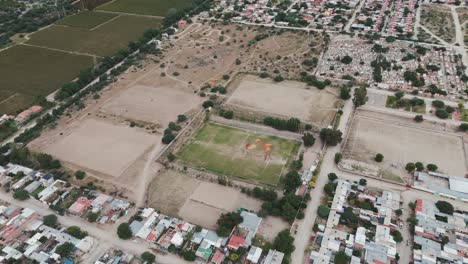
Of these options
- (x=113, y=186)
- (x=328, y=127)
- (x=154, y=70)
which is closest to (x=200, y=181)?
(x=113, y=186)

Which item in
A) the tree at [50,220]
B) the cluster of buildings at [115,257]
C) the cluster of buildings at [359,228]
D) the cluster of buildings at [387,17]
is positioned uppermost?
the tree at [50,220]

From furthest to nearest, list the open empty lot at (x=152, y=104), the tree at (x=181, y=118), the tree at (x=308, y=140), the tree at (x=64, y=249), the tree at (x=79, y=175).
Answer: the open empty lot at (x=152, y=104), the tree at (x=181, y=118), the tree at (x=308, y=140), the tree at (x=79, y=175), the tree at (x=64, y=249)

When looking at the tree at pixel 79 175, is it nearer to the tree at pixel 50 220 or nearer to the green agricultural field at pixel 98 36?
the tree at pixel 50 220

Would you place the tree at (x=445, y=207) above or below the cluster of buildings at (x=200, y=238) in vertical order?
below

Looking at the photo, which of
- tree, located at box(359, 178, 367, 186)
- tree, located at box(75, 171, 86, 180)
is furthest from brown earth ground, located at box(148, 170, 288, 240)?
tree, located at box(359, 178, 367, 186)

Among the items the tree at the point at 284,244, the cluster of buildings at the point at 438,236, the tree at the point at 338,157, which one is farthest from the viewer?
the tree at the point at 338,157

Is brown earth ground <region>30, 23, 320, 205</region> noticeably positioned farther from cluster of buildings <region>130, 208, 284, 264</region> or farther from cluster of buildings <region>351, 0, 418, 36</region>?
cluster of buildings <region>351, 0, 418, 36</region>

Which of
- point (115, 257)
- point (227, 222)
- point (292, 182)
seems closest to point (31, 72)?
point (115, 257)

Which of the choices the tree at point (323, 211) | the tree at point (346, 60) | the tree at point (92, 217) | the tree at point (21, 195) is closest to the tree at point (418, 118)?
the tree at point (346, 60)
